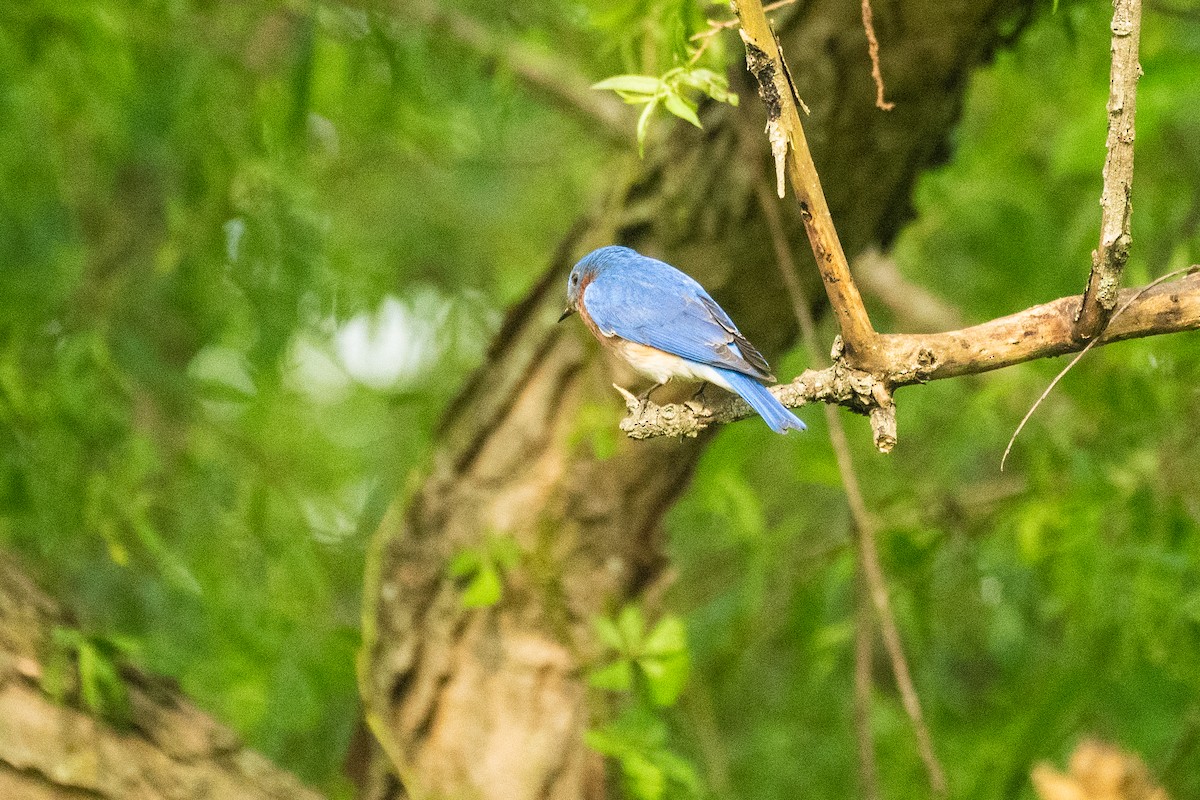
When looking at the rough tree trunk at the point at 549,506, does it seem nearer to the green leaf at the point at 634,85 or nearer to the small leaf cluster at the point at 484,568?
the small leaf cluster at the point at 484,568

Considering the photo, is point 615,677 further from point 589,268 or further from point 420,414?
point 420,414

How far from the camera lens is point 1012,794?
3.24 m

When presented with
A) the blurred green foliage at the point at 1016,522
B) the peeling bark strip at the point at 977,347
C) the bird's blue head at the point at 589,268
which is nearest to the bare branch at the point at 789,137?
the peeling bark strip at the point at 977,347

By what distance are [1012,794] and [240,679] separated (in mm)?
2139

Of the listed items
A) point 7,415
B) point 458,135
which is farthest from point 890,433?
point 458,135

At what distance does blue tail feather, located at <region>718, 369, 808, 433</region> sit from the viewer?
169 cm

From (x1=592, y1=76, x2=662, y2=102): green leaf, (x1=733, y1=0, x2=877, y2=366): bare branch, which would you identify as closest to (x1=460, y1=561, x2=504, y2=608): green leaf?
(x1=592, y1=76, x2=662, y2=102): green leaf

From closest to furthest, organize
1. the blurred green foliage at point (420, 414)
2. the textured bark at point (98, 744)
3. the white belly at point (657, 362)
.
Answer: the white belly at point (657, 362)
the textured bark at point (98, 744)
the blurred green foliage at point (420, 414)

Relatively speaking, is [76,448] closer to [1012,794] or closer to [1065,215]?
[1012,794]

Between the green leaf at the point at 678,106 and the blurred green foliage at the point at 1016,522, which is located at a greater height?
the blurred green foliage at the point at 1016,522

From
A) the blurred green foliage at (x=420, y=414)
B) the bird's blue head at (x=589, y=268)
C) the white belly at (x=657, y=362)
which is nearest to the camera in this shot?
the white belly at (x=657, y=362)

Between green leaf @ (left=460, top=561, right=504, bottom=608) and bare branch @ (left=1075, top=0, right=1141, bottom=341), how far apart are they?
5.91 ft

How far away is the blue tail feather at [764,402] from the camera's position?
5.56 feet

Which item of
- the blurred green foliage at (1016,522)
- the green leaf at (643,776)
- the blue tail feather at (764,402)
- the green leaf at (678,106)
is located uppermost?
the blurred green foliage at (1016,522)
